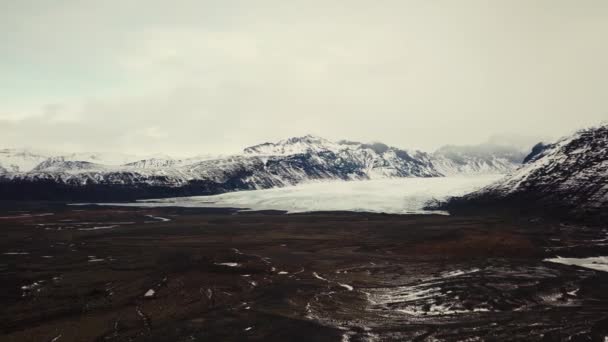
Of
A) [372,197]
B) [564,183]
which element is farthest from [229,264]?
[372,197]

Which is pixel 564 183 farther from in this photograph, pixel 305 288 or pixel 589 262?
pixel 305 288

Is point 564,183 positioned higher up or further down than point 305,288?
higher up

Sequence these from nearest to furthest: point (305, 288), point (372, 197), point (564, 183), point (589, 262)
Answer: point (305, 288) → point (589, 262) → point (564, 183) → point (372, 197)

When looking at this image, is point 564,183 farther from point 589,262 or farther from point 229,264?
point 229,264

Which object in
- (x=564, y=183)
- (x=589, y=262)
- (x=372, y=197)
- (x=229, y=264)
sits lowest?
(x=229, y=264)

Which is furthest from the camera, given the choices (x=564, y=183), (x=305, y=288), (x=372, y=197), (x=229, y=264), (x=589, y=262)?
(x=372, y=197)

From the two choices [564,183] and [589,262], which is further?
[564,183]

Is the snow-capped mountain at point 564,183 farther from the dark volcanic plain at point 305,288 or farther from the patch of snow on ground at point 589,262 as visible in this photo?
the patch of snow on ground at point 589,262

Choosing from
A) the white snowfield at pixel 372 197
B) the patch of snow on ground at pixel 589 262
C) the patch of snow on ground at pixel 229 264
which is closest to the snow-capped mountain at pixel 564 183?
the white snowfield at pixel 372 197
